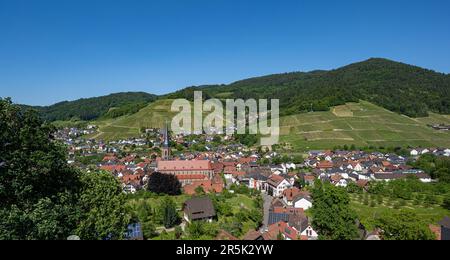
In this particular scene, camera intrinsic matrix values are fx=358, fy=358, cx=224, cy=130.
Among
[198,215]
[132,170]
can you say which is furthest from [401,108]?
[198,215]

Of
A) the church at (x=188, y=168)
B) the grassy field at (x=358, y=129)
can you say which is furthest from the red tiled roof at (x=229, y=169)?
the grassy field at (x=358, y=129)

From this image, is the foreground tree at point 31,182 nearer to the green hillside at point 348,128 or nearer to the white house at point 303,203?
the white house at point 303,203

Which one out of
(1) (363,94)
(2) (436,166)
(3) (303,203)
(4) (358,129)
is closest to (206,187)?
(3) (303,203)

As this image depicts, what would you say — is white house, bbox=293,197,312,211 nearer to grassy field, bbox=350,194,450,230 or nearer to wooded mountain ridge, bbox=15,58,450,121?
grassy field, bbox=350,194,450,230

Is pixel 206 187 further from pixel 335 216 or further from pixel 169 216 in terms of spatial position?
pixel 335 216

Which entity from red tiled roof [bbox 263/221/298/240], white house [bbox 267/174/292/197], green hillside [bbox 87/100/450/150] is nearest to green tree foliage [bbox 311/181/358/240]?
red tiled roof [bbox 263/221/298/240]

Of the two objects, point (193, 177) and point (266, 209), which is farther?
point (193, 177)
